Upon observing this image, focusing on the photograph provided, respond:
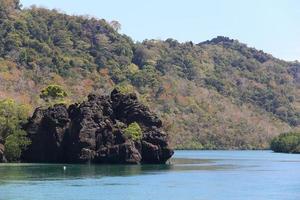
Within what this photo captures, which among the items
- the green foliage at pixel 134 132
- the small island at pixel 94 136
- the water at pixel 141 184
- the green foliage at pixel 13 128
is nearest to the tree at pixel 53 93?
the green foliage at pixel 13 128

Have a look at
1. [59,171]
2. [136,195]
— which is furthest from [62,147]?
[136,195]

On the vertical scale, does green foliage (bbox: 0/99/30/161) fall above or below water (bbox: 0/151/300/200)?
above

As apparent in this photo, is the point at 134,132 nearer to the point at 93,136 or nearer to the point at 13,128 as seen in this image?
the point at 93,136

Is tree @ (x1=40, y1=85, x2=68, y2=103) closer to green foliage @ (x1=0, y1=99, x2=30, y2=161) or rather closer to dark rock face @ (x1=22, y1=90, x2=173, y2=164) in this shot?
green foliage @ (x1=0, y1=99, x2=30, y2=161)

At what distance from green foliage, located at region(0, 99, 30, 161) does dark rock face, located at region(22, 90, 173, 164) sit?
1.94 metres

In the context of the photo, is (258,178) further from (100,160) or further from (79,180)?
(100,160)

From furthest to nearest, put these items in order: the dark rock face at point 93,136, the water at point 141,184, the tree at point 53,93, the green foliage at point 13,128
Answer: the tree at point 53,93 < the dark rock face at point 93,136 < the green foliage at point 13,128 < the water at point 141,184

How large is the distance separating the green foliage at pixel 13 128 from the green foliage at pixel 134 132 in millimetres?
19178

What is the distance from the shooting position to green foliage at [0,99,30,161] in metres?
136

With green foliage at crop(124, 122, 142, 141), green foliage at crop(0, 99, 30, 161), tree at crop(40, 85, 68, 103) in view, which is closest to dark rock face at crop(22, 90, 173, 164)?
green foliage at crop(124, 122, 142, 141)

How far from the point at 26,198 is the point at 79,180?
2315cm

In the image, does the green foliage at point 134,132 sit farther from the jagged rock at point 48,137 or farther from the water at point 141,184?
the water at point 141,184

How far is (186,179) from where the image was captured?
3915 inches

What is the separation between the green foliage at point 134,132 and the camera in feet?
447
